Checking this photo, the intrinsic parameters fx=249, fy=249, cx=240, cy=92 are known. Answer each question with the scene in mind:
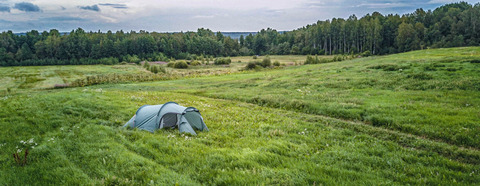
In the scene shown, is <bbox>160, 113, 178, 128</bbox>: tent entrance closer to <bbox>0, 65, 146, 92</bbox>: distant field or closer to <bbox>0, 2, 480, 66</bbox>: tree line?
<bbox>0, 65, 146, 92</bbox>: distant field

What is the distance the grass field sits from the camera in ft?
26.2

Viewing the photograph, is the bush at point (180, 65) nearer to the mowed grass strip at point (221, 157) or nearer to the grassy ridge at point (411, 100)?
the grassy ridge at point (411, 100)

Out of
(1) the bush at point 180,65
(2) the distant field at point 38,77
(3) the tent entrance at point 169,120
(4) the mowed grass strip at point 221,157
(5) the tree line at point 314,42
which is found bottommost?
(4) the mowed grass strip at point 221,157

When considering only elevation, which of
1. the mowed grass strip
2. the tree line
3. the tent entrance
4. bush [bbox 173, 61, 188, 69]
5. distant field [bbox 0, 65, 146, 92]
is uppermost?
the tree line

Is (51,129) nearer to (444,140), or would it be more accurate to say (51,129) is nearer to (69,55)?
(444,140)

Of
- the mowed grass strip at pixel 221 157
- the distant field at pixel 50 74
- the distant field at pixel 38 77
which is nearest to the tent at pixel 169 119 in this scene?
the mowed grass strip at pixel 221 157

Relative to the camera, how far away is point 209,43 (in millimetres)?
168375

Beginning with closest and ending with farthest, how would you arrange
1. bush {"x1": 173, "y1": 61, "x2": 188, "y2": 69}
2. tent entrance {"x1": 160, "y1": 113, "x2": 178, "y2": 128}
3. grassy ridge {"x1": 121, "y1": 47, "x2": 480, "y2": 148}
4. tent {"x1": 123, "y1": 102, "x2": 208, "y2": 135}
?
1. grassy ridge {"x1": 121, "y1": 47, "x2": 480, "y2": 148}
2. tent {"x1": 123, "y1": 102, "x2": 208, "y2": 135}
3. tent entrance {"x1": 160, "y1": 113, "x2": 178, "y2": 128}
4. bush {"x1": 173, "y1": 61, "x2": 188, "y2": 69}

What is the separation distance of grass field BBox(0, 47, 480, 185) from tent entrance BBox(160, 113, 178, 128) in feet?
2.79

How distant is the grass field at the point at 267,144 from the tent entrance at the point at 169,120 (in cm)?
85

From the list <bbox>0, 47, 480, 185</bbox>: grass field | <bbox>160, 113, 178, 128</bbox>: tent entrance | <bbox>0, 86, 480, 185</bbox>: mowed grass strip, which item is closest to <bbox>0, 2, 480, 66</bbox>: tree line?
<bbox>0, 47, 480, 185</bbox>: grass field

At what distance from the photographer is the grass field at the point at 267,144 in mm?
8000

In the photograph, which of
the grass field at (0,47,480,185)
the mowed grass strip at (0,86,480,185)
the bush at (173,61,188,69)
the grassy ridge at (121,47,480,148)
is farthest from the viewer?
the bush at (173,61,188,69)

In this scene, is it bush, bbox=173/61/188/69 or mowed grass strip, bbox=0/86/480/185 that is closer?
mowed grass strip, bbox=0/86/480/185
